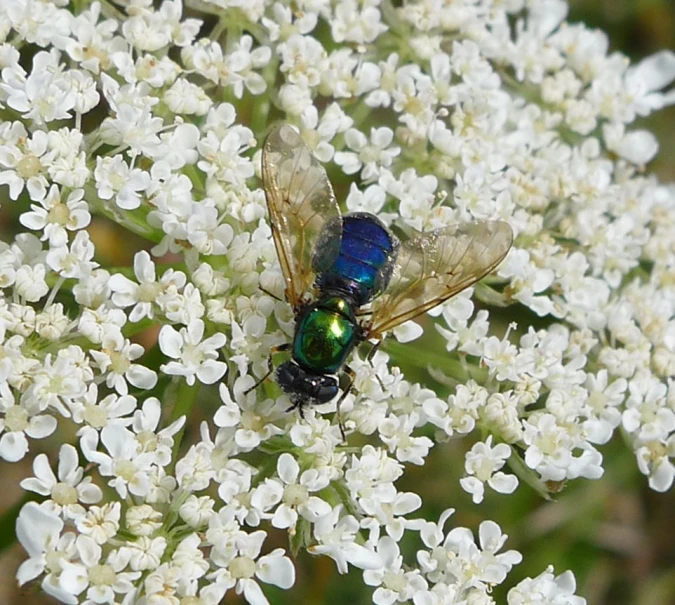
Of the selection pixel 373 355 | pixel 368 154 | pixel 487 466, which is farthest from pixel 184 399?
pixel 368 154

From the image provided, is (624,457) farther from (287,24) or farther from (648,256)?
(287,24)

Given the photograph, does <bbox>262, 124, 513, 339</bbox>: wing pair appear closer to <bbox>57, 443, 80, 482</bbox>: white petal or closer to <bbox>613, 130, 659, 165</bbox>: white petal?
<bbox>57, 443, 80, 482</bbox>: white petal

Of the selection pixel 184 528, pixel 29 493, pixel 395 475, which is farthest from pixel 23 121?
pixel 395 475

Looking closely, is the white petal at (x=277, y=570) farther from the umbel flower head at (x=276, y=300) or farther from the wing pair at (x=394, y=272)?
the wing pair at (x=394, y=272)

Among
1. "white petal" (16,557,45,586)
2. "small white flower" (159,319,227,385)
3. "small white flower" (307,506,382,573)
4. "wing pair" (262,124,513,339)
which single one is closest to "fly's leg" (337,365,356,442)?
"wing pair" (262,124,513,339)

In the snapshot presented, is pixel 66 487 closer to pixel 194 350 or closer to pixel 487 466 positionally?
pixel 194 350

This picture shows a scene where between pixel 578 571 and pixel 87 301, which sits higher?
pixel 87 301

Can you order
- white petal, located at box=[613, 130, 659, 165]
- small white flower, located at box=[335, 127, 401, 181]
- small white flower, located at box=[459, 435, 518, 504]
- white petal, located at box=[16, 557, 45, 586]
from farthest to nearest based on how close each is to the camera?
white petal, located at box=[613, 130, 659, 165] < small white flower, located at box=[335, 127, 401, 181] < small white flower, located at box=[459, 435, 518, 504] < white petal, located at box=[16, 557, 45, 586]
